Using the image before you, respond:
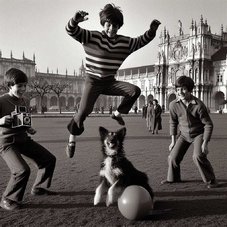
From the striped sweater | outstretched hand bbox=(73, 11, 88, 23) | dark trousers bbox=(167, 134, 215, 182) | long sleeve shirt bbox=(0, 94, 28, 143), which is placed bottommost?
dark trousers bbox=(167, 134, 215, 182)

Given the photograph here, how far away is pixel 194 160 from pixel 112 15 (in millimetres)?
2999

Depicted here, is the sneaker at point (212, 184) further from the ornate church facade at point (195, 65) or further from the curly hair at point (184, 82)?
the ornate church facade at point (195, 65)

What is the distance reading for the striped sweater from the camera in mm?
4289

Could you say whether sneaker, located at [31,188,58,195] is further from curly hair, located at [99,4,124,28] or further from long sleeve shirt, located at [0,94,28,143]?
curly hair, located at [99,4,124,28]

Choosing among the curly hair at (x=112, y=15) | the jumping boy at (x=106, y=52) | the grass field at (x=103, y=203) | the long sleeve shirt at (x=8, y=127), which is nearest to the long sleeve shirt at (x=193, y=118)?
the grass field at (x=103, y=203)

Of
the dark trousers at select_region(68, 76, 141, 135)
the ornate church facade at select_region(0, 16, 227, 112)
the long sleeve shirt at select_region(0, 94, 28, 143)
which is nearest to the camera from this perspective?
the long sleeve shirt at select_region(0, 94, 28, 143)

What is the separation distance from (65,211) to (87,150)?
557 centimetres

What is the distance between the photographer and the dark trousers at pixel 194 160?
5590mm

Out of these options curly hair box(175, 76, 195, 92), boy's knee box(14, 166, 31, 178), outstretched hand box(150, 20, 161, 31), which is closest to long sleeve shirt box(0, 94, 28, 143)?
boy's knee box(14, 166, 31, 178)

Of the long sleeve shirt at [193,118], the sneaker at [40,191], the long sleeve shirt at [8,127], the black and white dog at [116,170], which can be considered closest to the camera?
the black and white dog at [116,170]

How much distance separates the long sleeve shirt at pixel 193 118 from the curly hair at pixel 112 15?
2.15 metres

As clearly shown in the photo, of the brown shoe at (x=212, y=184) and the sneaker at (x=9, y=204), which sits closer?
the sneaker at (x=9, y=204)

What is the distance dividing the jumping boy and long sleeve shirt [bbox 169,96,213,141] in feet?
5.06

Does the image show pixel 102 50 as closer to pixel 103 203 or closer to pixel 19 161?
pixel 19 161
